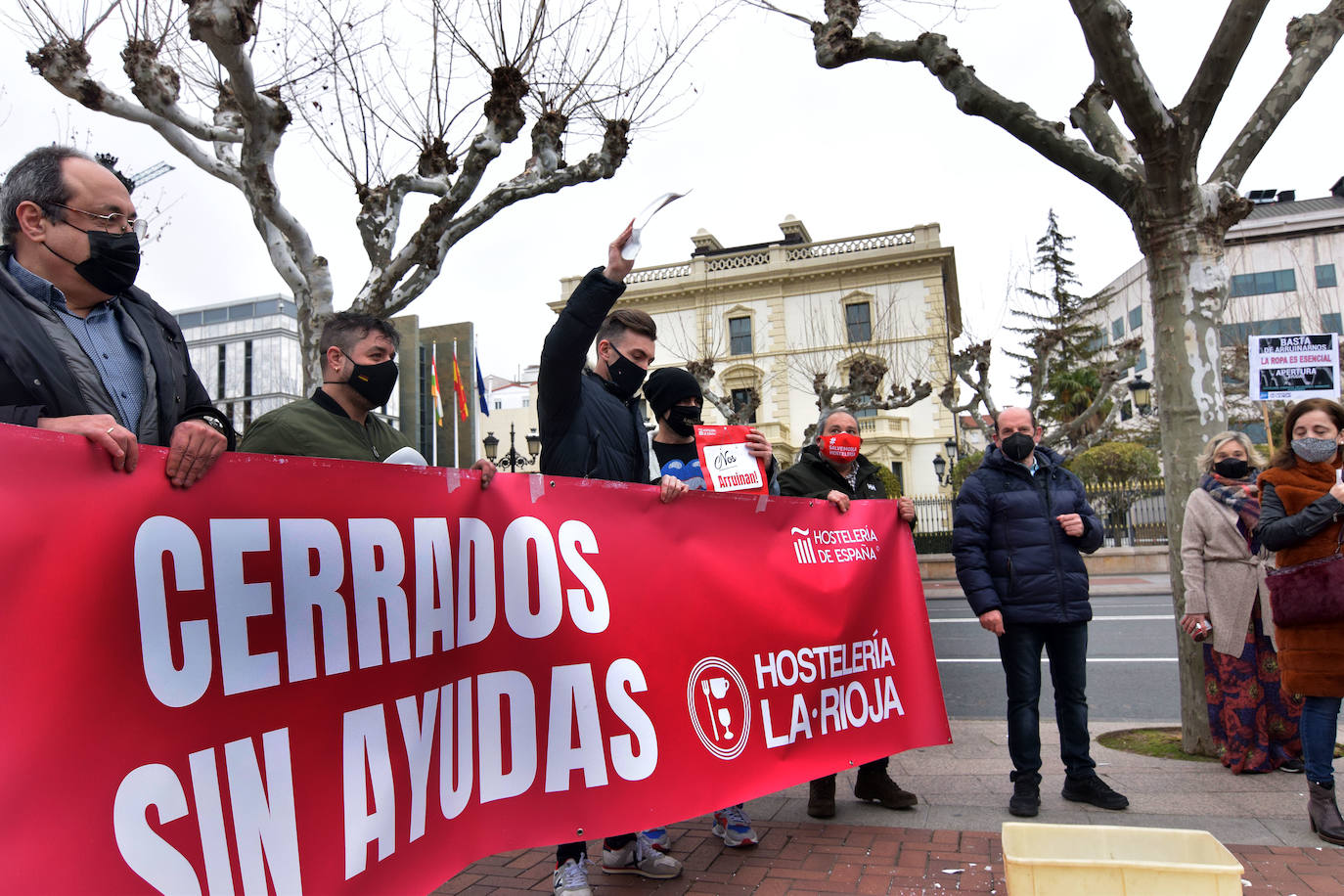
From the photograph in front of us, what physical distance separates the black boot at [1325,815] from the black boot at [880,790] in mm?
1673

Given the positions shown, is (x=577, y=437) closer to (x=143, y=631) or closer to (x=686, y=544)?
(x=686, y=544)

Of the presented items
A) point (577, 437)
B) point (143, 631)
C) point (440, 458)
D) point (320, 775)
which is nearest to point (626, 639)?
point (577, 437)

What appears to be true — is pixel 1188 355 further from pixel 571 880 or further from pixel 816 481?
pixel 571 880

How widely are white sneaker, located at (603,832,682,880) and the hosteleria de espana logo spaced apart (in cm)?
139

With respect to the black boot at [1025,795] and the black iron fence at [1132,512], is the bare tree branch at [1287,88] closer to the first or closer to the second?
the black boot at [1025,795]

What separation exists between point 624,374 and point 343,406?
1.12m

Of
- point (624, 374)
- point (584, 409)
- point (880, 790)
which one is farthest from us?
point (880, 790)

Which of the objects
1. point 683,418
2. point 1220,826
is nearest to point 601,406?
point 683,418

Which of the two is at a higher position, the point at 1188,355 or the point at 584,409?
the point at 1188,355

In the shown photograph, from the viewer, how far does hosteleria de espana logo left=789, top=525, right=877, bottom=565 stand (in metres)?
4.17

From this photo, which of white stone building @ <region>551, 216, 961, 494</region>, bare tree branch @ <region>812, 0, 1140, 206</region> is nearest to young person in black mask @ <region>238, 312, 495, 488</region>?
bare tree branch @ <region>812, 0, 1140, 206</region>

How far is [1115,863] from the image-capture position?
7.84 ft

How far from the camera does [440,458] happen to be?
29172mm

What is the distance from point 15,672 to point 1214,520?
545 centimetres
